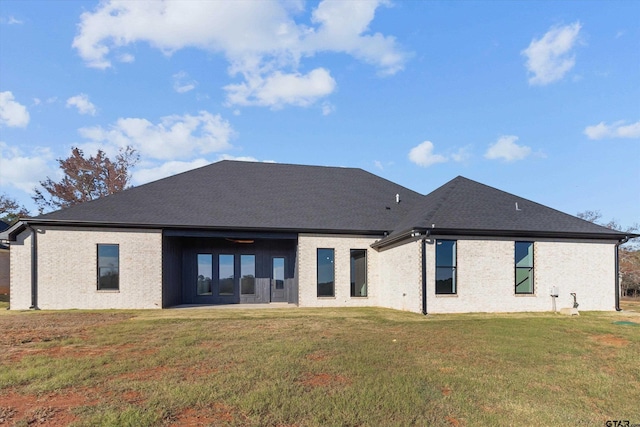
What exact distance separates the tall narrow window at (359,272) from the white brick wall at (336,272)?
0.17m

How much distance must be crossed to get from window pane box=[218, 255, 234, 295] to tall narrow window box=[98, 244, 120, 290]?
4716 millimetres

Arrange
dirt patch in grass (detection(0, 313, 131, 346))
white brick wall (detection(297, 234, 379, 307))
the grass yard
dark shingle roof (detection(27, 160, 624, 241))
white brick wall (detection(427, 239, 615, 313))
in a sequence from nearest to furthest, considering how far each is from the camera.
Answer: the grass yard, dirt patch in grass (detection(0, 313, 131, 346)), white brick wall (detection(427, 239, 615, 313)), dark shingle roof (detection(27, 160, 624, 241)), white brick wall (detection(297, 234, 379, 307))

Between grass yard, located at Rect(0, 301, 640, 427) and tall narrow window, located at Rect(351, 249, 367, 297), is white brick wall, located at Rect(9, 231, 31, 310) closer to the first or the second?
grass yard, located at Rect(0, 301, 640, 427)

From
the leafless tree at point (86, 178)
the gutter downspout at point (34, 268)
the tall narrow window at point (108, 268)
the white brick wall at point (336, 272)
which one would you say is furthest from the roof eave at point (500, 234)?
the leafless tree at point (86, 178)

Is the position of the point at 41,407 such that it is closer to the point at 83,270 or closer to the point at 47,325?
the point at 47,325

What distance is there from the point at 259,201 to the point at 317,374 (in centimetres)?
1401

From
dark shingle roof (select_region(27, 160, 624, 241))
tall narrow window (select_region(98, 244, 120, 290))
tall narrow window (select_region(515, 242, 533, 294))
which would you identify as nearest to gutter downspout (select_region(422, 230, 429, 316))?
dark shingle roof (select_region(27, 160, 624, 241))

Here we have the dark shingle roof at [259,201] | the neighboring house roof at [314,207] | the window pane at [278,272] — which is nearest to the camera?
the neighboring house roof at [314,207]

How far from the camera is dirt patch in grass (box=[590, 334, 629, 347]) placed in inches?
386

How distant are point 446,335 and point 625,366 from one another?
370 centimetres

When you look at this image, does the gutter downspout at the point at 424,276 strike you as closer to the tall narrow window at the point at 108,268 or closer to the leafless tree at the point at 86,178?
the tall narrow window at the point at 108,268

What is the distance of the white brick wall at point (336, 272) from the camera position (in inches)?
728

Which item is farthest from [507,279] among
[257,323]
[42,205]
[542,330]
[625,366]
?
[42,205]

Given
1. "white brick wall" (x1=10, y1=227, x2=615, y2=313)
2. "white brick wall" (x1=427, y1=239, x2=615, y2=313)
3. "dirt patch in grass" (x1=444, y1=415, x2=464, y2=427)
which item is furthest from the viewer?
"white brick wall" (x1=10, y1=227, x2=615, y2=313)
